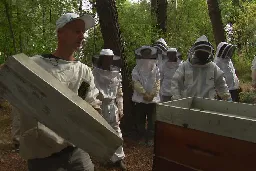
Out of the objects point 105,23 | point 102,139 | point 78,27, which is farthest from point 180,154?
point 105,23

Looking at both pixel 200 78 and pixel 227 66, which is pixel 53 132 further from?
pixel 227 66

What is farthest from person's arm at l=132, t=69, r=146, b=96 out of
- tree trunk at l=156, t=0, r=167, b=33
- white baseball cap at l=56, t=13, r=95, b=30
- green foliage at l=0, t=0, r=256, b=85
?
tree trunk at l=156, t=0, r=167, b=33

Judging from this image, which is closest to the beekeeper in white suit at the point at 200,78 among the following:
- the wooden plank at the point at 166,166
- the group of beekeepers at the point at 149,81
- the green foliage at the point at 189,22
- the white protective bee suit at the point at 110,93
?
the group of beekeepers at the point at 149,81

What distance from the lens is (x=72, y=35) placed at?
2541mm

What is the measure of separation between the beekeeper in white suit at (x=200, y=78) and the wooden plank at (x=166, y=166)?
231 centimetres

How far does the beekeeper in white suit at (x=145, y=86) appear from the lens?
688 centimetres

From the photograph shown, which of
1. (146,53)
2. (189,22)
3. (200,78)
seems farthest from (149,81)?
(189,22)

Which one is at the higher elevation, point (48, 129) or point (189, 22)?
point (189, 22)

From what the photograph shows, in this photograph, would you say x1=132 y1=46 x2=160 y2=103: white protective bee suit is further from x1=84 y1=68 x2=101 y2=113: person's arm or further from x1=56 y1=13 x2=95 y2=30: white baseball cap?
x1=56 y1=13 x2=95 y2=30: white baseball cap

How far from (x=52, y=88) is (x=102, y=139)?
1.21ft

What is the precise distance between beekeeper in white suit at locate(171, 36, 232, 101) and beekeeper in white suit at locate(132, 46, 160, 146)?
169cm

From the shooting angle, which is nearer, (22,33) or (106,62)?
(106,62)

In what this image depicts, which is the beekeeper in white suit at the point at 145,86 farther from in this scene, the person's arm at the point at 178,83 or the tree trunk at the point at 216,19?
the tree trunk at the point at 216,19

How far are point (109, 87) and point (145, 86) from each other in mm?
1529
